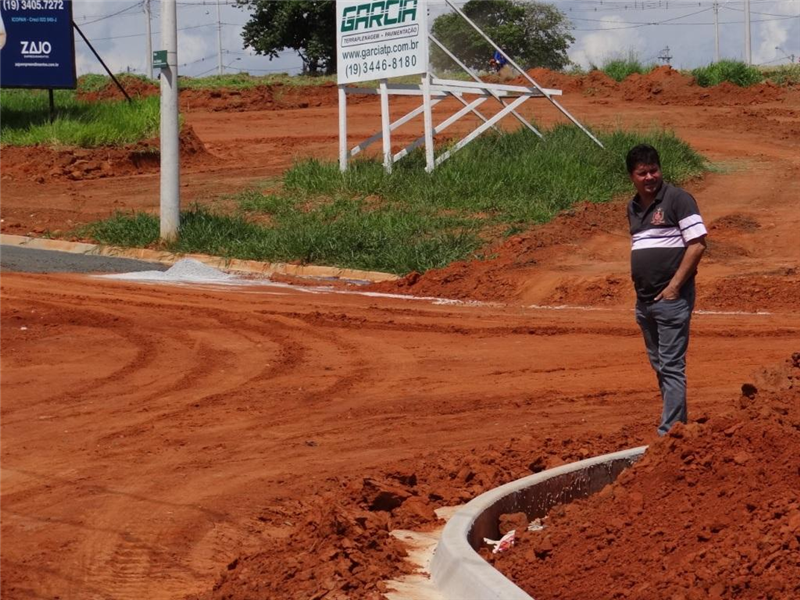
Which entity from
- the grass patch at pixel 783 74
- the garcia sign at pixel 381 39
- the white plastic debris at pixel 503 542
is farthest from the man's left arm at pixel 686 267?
the grass patch at pixel 783 74

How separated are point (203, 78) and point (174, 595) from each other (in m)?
46.0

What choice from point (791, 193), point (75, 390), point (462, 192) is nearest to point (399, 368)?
point (75, 390)

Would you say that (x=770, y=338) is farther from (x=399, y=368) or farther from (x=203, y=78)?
(x=203, y=78)

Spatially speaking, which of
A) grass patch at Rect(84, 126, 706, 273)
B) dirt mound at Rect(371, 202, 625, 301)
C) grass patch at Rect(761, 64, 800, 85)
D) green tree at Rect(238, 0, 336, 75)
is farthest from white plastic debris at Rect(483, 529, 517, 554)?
green tree at Rect(238, 0, 336, 75)

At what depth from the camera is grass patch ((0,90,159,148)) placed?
29.8 metres

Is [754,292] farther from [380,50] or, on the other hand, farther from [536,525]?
[380,50]

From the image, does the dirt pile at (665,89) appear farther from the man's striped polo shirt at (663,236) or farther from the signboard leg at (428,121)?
the man's striped polo shirt at (663,236)

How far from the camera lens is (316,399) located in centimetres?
1075

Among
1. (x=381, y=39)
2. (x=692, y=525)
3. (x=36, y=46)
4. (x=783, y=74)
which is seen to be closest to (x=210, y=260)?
(x=381, y=39)

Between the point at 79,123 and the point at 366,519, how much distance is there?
25.4 metres

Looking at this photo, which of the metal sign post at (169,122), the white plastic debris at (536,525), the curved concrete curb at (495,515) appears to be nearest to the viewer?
the curved concrete curb at (495,515)

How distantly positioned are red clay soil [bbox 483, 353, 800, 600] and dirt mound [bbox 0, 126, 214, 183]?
23.1 meters

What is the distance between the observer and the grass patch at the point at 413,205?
63.1 ft

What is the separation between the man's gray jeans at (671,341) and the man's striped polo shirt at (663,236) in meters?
0.10
